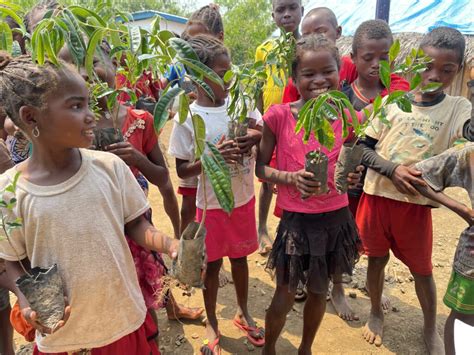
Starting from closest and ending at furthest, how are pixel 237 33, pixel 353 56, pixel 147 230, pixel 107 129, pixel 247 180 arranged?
pixel 147 230, pixel 107 129, pixel 247 180, pixel 353 56, pixel 237 33

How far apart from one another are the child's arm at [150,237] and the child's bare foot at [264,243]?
2191 mm

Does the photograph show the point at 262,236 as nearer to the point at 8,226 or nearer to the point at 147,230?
the point at 147,230

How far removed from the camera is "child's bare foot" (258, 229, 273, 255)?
144 inches

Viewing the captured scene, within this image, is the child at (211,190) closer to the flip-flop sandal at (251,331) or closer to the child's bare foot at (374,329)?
the flip-flop sandal at (251,331)

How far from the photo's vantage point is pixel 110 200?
1.45 m

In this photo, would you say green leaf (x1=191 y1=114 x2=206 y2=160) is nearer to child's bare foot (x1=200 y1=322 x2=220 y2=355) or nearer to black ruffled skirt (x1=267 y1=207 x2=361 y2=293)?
black ruffled skirt (x1=267 y1=207 x2=361 y2=293)

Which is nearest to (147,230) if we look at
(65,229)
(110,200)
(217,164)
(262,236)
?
(110,200)

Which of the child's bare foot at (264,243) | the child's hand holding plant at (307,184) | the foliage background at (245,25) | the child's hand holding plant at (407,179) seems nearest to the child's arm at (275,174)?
the child's hand holding plant at (307,184)

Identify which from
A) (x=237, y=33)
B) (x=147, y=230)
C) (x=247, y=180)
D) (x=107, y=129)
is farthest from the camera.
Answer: (x=237, y=33)

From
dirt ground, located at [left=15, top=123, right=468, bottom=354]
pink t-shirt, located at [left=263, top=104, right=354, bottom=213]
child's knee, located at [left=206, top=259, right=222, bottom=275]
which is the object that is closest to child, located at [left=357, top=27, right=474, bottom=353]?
dirt ground, located at [left=15, top=123, right=468, bottom=354]

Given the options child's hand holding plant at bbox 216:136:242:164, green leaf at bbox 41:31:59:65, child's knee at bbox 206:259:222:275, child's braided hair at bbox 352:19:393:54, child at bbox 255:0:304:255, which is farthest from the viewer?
child at bbox 255:0:304:255

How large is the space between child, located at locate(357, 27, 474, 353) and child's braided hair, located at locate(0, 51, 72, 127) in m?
1.75

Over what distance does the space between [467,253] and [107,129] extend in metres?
1.82

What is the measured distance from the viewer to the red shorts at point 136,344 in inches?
59.1
